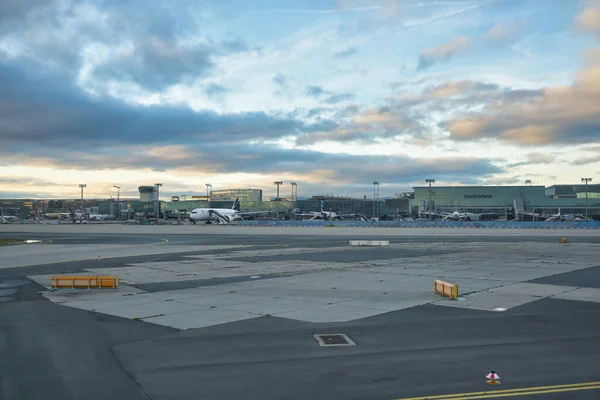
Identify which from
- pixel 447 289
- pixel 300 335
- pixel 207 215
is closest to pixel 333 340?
pixel 300 335

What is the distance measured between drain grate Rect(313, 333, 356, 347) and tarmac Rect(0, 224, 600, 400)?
0.28 metres

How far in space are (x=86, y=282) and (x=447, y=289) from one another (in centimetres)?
1695

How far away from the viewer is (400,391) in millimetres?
9648

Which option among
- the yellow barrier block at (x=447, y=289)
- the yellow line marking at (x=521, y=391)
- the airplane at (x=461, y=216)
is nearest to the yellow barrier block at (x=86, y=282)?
the yellow barrier block at (x=447, y=289)

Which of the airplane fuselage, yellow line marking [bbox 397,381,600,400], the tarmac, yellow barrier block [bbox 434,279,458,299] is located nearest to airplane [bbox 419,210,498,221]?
the airplane fuselage

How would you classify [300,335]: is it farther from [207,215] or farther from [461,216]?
[461,216]

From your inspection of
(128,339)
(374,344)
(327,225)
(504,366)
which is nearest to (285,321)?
(374,344)

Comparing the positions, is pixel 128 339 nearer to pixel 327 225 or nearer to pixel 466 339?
pixel 466 339

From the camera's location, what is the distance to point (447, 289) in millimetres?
21047

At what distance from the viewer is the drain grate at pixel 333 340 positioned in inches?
532

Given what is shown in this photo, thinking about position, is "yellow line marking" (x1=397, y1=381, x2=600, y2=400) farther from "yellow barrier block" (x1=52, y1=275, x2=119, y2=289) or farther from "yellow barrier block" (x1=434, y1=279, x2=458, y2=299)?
"yellow barrier block" (x1=52, y1=275, x2=119, y2=289)

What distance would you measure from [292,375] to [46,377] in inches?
204

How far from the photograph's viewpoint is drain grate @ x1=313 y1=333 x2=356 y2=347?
44.3ft

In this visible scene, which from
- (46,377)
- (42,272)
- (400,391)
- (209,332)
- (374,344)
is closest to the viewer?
(400,391)
